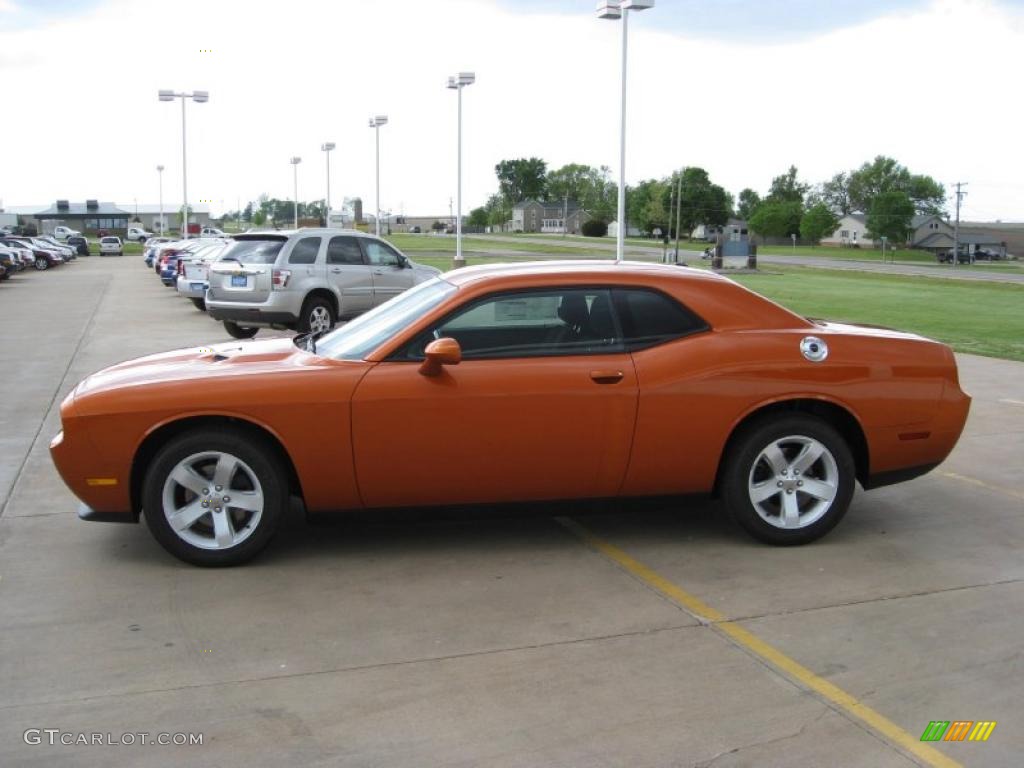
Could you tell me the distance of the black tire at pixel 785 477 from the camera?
5.65 metres

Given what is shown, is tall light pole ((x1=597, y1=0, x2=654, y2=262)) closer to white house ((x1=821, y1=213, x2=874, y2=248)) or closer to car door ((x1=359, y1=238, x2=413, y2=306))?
car door ((x1=359, y1=238, x2=413, y2=306))

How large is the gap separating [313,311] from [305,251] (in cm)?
95

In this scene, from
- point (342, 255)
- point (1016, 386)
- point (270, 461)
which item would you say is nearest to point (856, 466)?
point (270, 461)

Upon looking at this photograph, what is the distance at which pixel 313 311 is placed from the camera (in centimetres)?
1606

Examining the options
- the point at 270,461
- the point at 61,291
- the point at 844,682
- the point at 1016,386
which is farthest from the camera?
the point at 61,291

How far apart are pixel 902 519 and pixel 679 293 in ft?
6.67

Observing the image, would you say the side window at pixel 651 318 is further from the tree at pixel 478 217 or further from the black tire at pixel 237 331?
the tree at pixel 478 217

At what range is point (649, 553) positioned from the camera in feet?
18.6

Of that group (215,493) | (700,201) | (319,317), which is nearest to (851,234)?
(700,201)

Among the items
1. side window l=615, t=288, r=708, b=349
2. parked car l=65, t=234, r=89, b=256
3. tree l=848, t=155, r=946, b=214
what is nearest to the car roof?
side window l=615, t=288, r=708, b=349

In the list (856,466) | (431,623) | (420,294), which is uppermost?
(420,294)

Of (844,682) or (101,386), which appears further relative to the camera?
(101,386)

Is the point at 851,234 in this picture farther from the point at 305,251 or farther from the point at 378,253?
the point at 305,251

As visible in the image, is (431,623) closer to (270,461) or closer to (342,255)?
(270,461)
